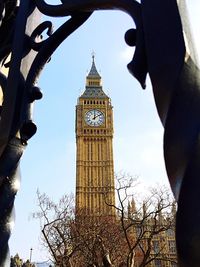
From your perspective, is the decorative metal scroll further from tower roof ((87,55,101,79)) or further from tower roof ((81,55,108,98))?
tower roof ((87,55,101,79))

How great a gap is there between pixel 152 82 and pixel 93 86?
2083 inches

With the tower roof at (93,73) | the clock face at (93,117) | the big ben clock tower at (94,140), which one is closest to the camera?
the big ben clock tower at (94,140)

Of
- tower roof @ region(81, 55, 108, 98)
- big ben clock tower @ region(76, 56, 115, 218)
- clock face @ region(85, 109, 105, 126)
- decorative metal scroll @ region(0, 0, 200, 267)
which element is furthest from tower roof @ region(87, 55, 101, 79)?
decorative metal scroll @ region(0, 0, 200, 267)

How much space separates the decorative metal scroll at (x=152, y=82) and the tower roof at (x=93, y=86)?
50.4 meters

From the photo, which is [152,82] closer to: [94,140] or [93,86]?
[94,140]

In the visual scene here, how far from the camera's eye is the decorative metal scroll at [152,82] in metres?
0.68

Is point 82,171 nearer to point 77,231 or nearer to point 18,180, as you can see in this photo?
point 77,231

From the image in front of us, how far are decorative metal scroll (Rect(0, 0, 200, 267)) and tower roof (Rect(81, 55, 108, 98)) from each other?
50.4 meters

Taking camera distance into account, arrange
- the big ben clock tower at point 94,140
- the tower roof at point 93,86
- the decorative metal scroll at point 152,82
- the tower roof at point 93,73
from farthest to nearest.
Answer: the tower roof at point 93,73 → the tower roof at point 93,86 → the big ben clock tower at point 94,140 → the decorative metal scroll at point 152,82

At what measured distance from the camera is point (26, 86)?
3.58ft

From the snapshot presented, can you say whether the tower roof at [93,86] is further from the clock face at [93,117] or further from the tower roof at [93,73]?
the clock face at [93,117]

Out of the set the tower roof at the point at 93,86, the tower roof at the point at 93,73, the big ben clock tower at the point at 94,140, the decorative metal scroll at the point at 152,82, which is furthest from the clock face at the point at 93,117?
the decorative metal scroll at the point at 152,82

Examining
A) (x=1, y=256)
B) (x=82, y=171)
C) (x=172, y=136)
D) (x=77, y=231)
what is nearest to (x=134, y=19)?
(x=172, y=136)

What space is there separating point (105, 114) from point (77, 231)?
3498cm
